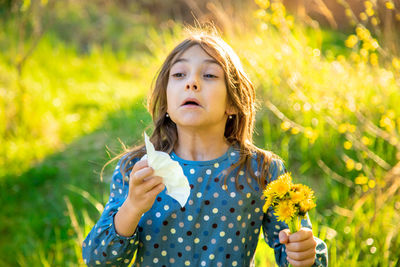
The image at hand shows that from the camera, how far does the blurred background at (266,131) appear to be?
254 cm

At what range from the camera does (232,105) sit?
179 cm

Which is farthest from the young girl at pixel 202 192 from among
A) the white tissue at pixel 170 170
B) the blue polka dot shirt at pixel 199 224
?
the white tissue at pixel 170 170

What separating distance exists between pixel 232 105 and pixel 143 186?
55cm

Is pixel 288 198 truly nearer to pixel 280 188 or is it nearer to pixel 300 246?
pixel 280 188

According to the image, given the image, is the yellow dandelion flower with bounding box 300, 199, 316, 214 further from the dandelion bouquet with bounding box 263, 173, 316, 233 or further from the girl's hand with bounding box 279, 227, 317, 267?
the girl's hand with bounding box 279, 227, 317, 267

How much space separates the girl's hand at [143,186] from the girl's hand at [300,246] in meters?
0.40

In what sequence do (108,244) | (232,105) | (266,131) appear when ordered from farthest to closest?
(266,131) → (232,105) → (108,244)

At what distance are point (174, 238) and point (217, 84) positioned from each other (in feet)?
1.85

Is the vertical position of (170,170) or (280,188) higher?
(170,170)

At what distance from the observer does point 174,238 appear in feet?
5.38

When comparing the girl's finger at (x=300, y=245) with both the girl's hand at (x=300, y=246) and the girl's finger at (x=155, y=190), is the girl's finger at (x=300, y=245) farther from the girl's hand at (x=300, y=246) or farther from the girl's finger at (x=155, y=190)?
the girl's finger at (x=155, y=190)

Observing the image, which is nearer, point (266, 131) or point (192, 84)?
point (192, 84)

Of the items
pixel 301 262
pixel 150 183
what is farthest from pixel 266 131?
pixel 150 183

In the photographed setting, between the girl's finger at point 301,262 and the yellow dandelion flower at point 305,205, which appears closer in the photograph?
the yellow dandelion flower at point 305,205
